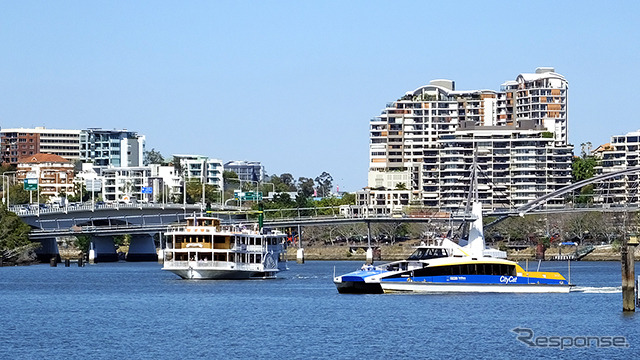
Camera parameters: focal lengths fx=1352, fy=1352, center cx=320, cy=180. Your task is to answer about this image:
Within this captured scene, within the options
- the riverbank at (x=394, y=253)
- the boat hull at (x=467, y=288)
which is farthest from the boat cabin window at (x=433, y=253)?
the riverbank at (x=394, y=253)

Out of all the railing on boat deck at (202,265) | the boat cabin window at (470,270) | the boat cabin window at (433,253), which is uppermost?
the boat cabin window at (433,253)

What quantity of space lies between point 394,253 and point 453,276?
344ft

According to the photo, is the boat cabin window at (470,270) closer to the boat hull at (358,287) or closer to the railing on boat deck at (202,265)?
the boat hull at (358,287)

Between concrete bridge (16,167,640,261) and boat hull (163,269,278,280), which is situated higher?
concrete bridge (16,167,640,261)

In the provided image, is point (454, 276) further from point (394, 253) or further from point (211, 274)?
point (394, 253)

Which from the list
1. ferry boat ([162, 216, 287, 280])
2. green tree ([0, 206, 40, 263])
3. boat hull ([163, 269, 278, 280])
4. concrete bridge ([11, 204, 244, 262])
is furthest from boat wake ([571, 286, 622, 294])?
green tree ([0, 206, 40, 263])

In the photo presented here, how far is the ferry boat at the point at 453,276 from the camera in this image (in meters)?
79.0

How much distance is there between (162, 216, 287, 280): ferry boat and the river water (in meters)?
5.55

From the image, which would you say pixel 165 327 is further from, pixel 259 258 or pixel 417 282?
pixel 259 258

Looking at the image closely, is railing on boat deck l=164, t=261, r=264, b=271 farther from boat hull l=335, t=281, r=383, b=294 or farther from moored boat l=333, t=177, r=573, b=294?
moored boat l=333, t=177, r=573, b=294

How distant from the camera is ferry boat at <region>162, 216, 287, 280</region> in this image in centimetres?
9875

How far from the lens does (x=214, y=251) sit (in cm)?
9919

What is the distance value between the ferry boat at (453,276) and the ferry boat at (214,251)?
20.0 metres

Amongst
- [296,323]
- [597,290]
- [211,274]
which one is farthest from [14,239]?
[296,323]
